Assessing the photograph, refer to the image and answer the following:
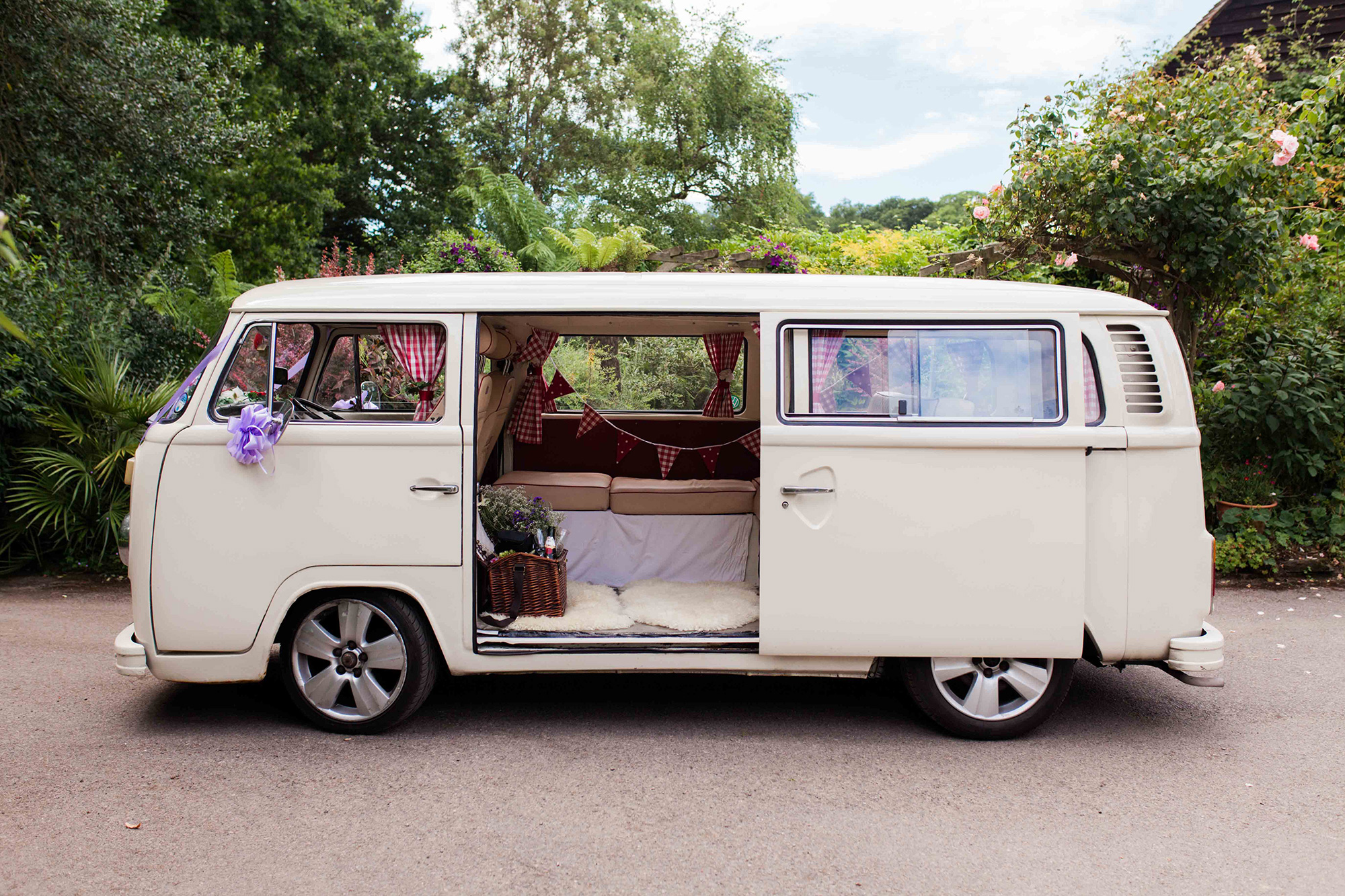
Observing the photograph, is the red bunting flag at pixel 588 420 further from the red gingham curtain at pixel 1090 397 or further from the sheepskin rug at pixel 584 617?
the red gingham curtain at pixel 1090 397

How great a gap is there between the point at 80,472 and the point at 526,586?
519 centimetres

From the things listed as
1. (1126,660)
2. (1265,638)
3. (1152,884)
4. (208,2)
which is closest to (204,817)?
(1152,884)

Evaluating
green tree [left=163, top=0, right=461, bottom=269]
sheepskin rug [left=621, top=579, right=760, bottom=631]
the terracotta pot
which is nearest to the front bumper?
sheepskin rug [left=621, top=579, right=760, bottom=631]

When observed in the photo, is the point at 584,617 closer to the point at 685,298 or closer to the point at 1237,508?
the point at 685,298

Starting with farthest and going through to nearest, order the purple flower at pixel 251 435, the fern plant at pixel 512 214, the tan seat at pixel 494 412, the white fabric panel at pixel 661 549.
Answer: the fern plant at pixel 512 214 → the white fabric panel at pixel 661 549 → the tan seat at pixel 494 412 → the purple flower at pixel 251 435

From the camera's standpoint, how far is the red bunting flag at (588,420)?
6949 millimetres

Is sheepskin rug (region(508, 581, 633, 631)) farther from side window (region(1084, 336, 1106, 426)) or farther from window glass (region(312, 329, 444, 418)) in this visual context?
side window (region(1084, 336, 1106, 426))

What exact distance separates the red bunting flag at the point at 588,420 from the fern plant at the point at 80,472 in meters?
3.94

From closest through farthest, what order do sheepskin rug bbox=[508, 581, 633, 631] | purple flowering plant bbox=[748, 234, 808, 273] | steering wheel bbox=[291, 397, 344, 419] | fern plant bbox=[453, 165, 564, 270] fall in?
1. steering wheel bbox=[291, 397, 344, 419]
2. sheepskin rug bbox=[508, 581, 633, 631]
3. purple flowering plant bbox=[748, 234, 808, 273]
4. fern plant bbox=[453, 165, 564, 270]

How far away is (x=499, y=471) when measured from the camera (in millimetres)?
6809

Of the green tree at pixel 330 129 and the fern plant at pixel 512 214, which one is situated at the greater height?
the green tree at pixel 330 129

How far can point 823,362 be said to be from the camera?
4.51 meters

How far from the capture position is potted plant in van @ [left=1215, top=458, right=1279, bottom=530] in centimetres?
827

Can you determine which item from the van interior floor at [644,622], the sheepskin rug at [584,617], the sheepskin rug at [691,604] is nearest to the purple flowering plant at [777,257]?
the sheepskin rug at [691,604]
